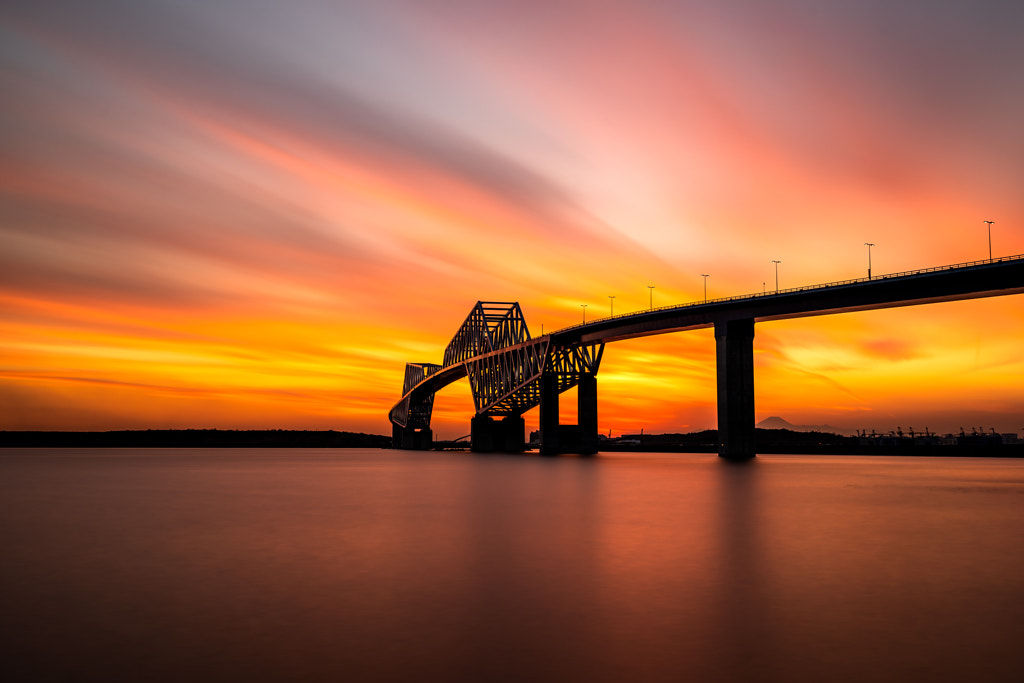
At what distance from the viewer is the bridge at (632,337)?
75812 millimetres

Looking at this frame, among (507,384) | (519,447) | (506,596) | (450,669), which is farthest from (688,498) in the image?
(519,447)

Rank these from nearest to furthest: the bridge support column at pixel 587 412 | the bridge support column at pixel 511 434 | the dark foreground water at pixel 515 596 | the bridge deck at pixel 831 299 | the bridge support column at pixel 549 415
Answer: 1. the dark foreground water at pixel 515 596
2. the bridge deck at pixel 831 299
3. the bridge support column at pixel 587 412
4. the bridge support column at pixel 549 415
5. the bridge support column at pixel 511 434

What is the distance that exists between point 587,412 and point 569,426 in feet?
19.6

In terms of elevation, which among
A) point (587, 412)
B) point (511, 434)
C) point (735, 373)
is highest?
point (735, 373)

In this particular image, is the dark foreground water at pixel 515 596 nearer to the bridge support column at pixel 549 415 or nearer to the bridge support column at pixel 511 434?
the bridge support column at pixel 549 415

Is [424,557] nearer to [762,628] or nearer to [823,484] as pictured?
[762,628]

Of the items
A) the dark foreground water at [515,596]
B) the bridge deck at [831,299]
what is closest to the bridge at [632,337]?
the bridge deck at [831,299]

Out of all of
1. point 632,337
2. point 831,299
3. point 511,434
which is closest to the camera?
point 831,299

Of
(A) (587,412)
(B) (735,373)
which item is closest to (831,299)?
(B) (735,373)

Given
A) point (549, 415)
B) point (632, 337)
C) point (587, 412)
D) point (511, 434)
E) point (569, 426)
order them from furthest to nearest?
point (511, 434)
point (569, 426)
point (549, 415)
point (587, 412)
point (632, 337)

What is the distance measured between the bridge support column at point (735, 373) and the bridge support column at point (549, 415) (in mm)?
34205

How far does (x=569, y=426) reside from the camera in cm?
13062

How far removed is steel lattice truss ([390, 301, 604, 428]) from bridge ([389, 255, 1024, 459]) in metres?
0.18

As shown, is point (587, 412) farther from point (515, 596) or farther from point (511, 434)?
point (515, 596)
